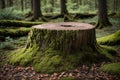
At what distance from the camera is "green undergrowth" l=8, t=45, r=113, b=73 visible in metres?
6.16

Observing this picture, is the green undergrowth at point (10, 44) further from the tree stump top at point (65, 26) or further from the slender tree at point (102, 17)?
the slender tree at point (102, 17)

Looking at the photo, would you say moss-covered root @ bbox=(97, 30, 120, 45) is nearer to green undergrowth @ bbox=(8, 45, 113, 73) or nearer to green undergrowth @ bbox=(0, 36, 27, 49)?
green undergrowth @ bbox=(8, 45, 113, 73)

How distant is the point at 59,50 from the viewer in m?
6.57

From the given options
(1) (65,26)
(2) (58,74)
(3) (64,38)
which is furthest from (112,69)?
(1) (65,26)

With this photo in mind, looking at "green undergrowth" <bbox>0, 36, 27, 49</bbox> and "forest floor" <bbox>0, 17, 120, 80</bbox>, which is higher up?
"green undergrowth" <bbox>0, 36, 27, 49</bbox>

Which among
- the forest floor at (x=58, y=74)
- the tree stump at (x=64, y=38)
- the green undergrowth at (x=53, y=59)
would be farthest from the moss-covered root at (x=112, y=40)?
the forest floor at (x=58, y=74)

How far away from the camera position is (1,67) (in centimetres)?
657

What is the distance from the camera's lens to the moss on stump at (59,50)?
632 cm

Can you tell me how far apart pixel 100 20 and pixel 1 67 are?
10.1 meters

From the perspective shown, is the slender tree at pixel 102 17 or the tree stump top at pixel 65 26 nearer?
the tree stump top at pixel 65 26

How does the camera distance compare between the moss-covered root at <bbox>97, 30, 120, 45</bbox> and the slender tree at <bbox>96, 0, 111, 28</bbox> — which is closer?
the moss-covered root at <bbox>97, 30, 120, 45</bbox>

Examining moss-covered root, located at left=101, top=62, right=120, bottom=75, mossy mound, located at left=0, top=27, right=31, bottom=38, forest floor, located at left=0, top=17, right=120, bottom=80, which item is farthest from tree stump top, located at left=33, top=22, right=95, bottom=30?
mossy mound, located at left=0, top=27, right=31, bottom=38

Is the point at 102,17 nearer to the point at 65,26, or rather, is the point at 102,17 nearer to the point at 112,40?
the point at 112,40

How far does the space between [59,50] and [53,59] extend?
39 centimetres
